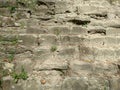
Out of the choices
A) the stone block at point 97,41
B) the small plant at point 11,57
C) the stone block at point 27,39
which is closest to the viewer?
the small plant at point 11,57

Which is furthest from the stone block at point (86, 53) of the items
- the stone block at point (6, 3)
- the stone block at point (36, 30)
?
the stone block at point (6, 3)

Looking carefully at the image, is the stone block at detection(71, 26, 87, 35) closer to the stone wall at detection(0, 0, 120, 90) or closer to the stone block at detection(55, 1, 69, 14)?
the stone wall at detection(0, 0, 120, 90)

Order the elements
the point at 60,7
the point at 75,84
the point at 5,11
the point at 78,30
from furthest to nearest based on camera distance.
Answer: the point at 60,7 → the point at 5,11 → the point at 78,30 → the point at 75,84

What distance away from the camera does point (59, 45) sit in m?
4.08

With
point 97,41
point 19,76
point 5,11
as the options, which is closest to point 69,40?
point 97,41

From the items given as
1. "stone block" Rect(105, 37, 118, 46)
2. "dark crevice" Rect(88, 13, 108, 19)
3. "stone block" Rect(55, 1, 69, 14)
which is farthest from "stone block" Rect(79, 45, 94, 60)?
"stone block" Rect(55, 1, 69, 14)

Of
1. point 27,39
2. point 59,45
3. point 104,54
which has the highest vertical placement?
point 27,39

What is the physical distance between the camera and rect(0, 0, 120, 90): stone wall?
3.47m

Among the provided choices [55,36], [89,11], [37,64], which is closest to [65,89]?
[37,64]

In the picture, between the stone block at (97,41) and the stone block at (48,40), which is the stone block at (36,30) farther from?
the stone block at (97,41)

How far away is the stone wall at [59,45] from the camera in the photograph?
3469mm

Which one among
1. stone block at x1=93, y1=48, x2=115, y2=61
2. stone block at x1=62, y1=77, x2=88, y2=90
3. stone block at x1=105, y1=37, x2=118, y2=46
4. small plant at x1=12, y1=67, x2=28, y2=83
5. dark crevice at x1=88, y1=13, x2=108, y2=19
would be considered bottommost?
stone block at x1=62, y1=77, x2=88, y2=90

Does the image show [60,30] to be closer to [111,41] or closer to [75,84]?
[111,41]

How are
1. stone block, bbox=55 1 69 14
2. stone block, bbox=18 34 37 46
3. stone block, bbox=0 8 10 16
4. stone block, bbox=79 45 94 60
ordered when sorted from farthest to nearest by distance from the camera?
stone block, bbox=55 1 69 14 → stone block, bbox=0 8 10 16 → stone block, bbox=18 34 37 46 → stone block, bbox=79 45 94 60
